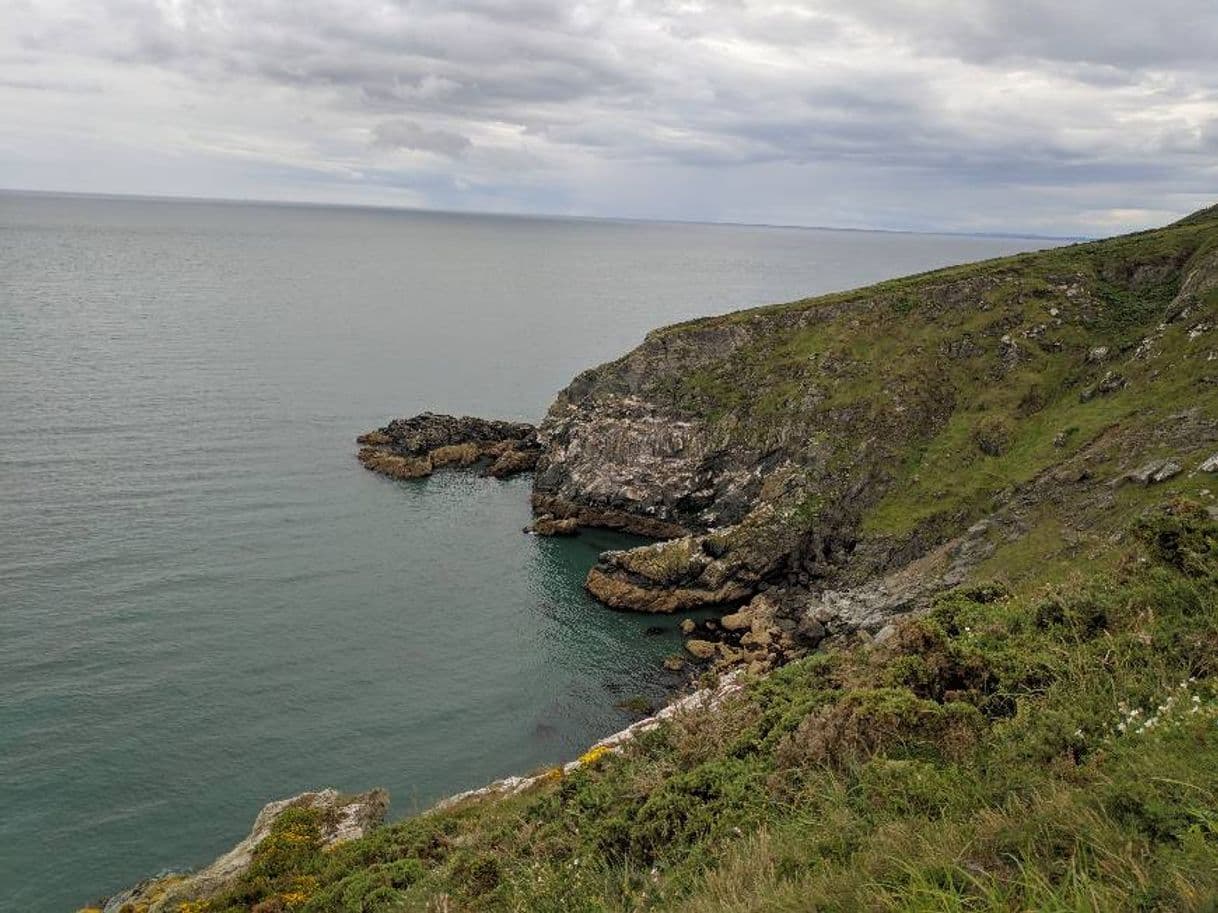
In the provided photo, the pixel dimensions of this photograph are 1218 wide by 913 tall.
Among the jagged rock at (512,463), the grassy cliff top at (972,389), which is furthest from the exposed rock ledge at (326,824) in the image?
the jagged rock at (512,463)

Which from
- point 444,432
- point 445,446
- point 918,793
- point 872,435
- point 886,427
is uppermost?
point 918,793

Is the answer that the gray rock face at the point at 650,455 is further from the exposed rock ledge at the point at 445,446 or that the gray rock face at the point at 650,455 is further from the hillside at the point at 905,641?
the exposed rock ledge at the point at 445,446

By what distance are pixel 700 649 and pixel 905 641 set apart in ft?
114

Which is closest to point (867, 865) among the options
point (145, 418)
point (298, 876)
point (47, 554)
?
A: point (298, 876)

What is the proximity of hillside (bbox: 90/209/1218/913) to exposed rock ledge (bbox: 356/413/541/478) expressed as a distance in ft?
36.7

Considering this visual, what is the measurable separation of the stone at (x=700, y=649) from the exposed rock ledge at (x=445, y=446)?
37.8m

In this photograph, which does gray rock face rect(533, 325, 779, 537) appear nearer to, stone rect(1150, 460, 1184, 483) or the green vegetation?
stone rect(1150, 460, 1184, 483)

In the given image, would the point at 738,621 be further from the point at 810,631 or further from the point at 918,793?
the point at 918,793

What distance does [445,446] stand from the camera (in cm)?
8819

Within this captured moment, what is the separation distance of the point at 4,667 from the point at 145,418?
45.5 meters

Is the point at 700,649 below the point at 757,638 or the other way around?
below

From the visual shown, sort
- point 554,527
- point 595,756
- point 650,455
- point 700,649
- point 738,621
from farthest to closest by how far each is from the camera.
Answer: point 650,455, point 554,527, point 738,621, point 700,649, point 595,756

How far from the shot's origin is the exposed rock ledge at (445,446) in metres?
82.0

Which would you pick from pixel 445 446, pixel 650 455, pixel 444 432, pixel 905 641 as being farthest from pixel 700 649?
pixel 444 432
